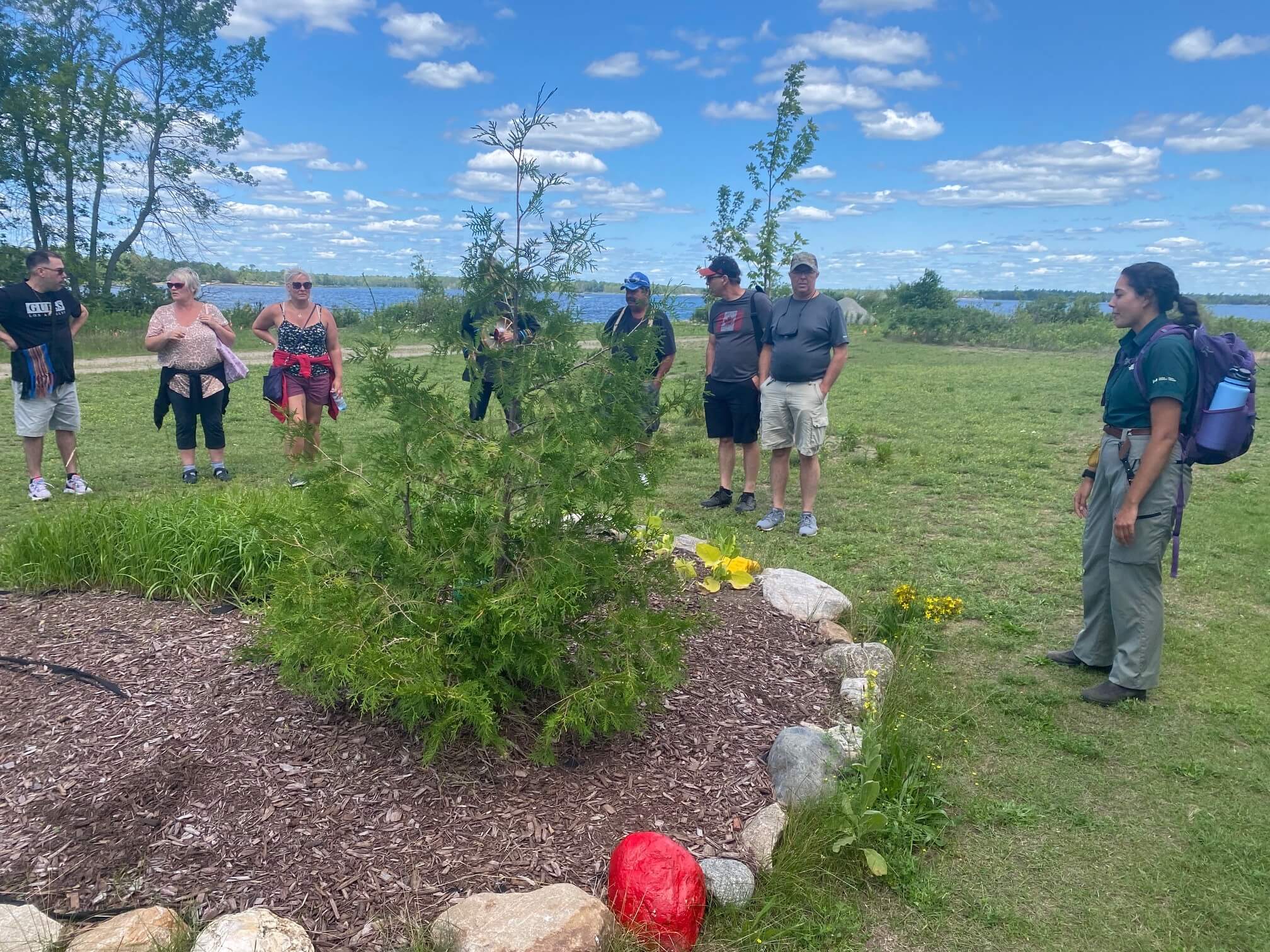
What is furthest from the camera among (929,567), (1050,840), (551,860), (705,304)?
(705,304)

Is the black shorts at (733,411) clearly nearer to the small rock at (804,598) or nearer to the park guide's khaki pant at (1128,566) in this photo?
the small rock at (804,598)

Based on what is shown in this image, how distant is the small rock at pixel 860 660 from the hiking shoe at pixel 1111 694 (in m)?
0.92

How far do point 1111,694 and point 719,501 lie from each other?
11.7 feet

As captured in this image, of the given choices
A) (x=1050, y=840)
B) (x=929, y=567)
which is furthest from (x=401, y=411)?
(x=929, y=567)

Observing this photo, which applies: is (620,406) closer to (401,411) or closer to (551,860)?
(401,411)

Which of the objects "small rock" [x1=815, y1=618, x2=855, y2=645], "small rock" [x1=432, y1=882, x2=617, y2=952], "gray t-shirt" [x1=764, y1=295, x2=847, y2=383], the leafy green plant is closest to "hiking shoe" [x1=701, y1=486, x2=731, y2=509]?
"gray t-shirt" [x1=764, y1=295, x2=847, y2=383]

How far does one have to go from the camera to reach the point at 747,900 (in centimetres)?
273

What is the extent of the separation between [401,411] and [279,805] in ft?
4.31

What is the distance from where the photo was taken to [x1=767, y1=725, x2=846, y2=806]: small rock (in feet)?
10.2

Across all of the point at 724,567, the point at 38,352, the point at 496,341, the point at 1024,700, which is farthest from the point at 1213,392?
the point at 38,352

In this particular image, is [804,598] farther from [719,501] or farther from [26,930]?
[26,930]

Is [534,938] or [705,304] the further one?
[705,304]

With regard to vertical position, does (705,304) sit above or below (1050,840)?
above

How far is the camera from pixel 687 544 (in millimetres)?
5559
